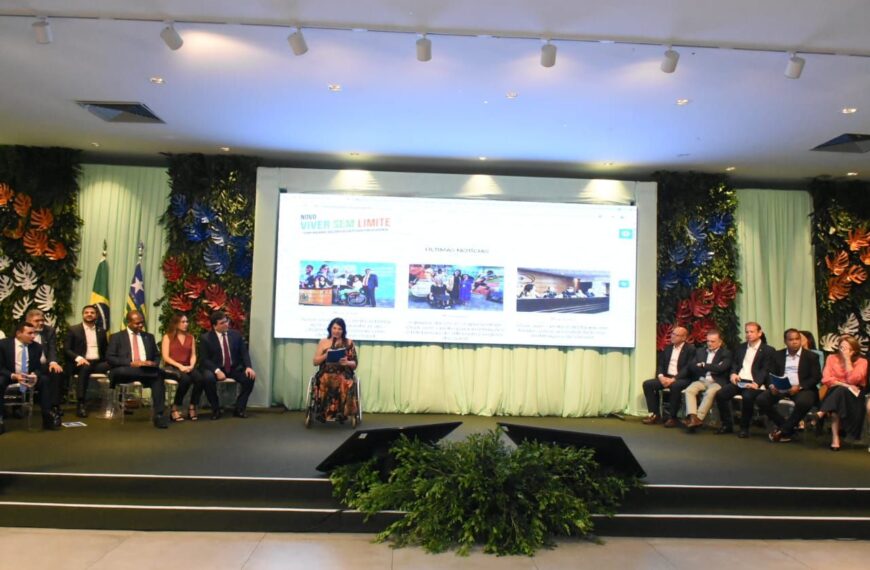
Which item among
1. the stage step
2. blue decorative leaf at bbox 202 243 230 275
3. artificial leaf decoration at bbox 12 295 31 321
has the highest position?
blue decorative leaf at bbox 202 243 230 275

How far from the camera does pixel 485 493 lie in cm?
428

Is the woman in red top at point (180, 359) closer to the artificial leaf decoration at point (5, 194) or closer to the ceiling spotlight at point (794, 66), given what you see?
the artificial leaf decoration at point (5, 194)

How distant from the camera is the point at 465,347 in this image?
849 centimetres

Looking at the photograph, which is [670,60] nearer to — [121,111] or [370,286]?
[370,286]

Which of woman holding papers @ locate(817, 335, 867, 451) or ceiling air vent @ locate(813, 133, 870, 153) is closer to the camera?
woman holding papers @ locate(817, 335, 867, 451)

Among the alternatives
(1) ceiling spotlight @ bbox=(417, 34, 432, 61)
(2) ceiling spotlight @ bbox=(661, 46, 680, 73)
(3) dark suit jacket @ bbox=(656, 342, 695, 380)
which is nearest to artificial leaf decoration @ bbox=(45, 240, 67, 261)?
(1) ceiling spotlight @ bbox=(417, 34, 432, 61)

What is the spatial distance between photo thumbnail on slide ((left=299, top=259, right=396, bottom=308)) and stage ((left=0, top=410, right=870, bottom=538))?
2.55 meters

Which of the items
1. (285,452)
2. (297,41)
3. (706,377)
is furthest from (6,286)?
(706,377)

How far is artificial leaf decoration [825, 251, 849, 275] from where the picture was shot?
875 centimetres

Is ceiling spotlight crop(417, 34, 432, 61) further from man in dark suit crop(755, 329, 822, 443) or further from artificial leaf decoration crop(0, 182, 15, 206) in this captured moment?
artificial leaf decoration crop(0, 182, 15, 206)

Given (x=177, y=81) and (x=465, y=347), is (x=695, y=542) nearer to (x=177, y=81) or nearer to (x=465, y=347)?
(x=465, y=347)

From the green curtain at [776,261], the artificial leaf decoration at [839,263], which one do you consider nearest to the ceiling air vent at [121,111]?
the green curtain at [776,261]

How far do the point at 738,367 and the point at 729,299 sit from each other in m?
1.17

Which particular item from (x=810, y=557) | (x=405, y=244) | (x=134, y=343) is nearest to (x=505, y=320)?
(x=405, y=244)
